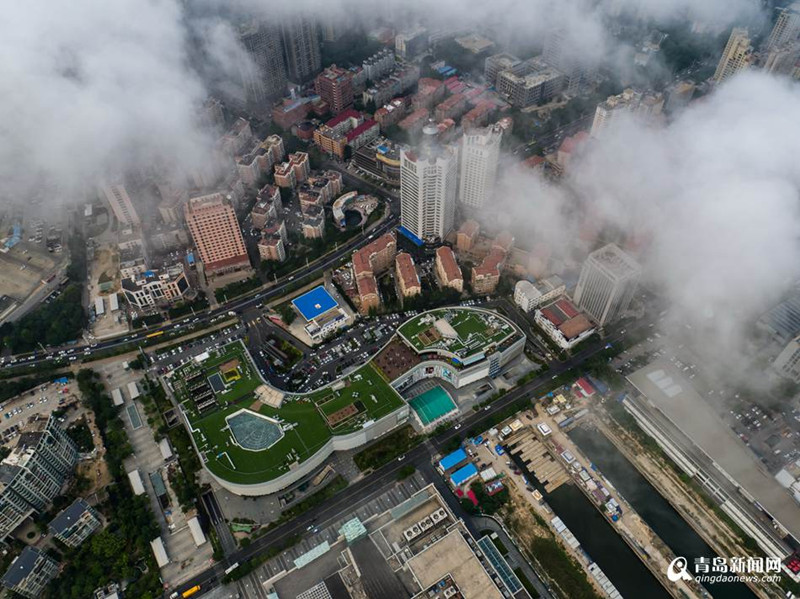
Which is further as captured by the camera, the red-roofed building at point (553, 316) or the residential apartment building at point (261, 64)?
the residential apartment building at point (261, 64)

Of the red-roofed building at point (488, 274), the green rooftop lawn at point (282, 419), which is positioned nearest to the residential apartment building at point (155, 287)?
the green rooftop lawn at point (282, 419)

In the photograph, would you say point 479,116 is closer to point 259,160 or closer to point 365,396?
point 259,160

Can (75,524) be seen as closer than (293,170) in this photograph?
Yes

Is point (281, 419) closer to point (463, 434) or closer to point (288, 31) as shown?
point (463, 434)

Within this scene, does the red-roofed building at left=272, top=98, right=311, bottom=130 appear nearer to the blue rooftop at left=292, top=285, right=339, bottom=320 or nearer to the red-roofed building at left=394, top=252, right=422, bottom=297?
the red-roofed building at left=394, top=252, right=422, bottom=297

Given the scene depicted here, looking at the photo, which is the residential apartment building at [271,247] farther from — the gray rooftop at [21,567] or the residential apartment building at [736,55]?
the residential apartment building at [736,55]

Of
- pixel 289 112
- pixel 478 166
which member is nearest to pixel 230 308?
pixel 478 166

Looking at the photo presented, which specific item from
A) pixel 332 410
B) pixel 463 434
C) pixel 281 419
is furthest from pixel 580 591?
pixel 281 419
